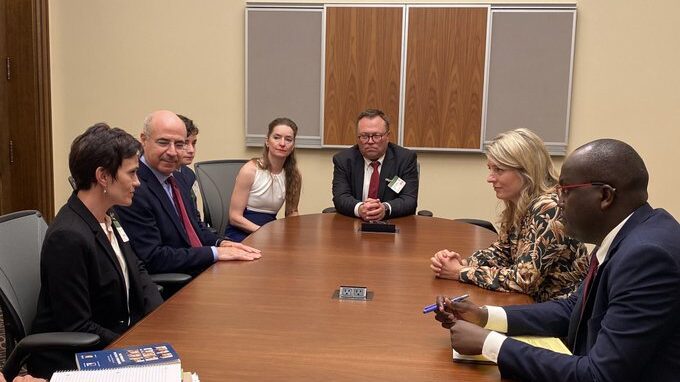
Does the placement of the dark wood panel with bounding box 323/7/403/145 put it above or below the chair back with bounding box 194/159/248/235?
above

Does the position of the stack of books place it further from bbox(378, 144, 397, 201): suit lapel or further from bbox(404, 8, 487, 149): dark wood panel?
bbox(404, 8, 487, 149): dark wood panel

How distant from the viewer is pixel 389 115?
210 inches

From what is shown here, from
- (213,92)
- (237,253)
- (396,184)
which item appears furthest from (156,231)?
(213,92)

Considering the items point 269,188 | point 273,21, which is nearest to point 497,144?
point 269,188

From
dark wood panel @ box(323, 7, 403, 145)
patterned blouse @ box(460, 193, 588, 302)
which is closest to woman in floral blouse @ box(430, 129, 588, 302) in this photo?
patterned blouse @ box(460, 193, 588, 302)

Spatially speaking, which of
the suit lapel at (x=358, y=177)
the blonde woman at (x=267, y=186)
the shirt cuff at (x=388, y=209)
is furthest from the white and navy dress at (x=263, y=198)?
the shirt cuff at (x=388, y=209)

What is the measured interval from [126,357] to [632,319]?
117 cm

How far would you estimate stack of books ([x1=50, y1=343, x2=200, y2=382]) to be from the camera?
1.39 metres

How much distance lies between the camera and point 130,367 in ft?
4.75

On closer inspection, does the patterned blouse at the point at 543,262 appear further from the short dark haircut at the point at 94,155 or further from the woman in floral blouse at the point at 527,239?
the short dark haircut at the point at 94,155

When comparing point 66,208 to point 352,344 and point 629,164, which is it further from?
point 629,164

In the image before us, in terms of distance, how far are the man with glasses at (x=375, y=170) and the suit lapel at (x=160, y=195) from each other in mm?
1352

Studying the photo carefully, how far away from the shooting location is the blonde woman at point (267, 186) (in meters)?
4.07

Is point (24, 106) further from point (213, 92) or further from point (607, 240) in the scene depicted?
point (607, 240)
